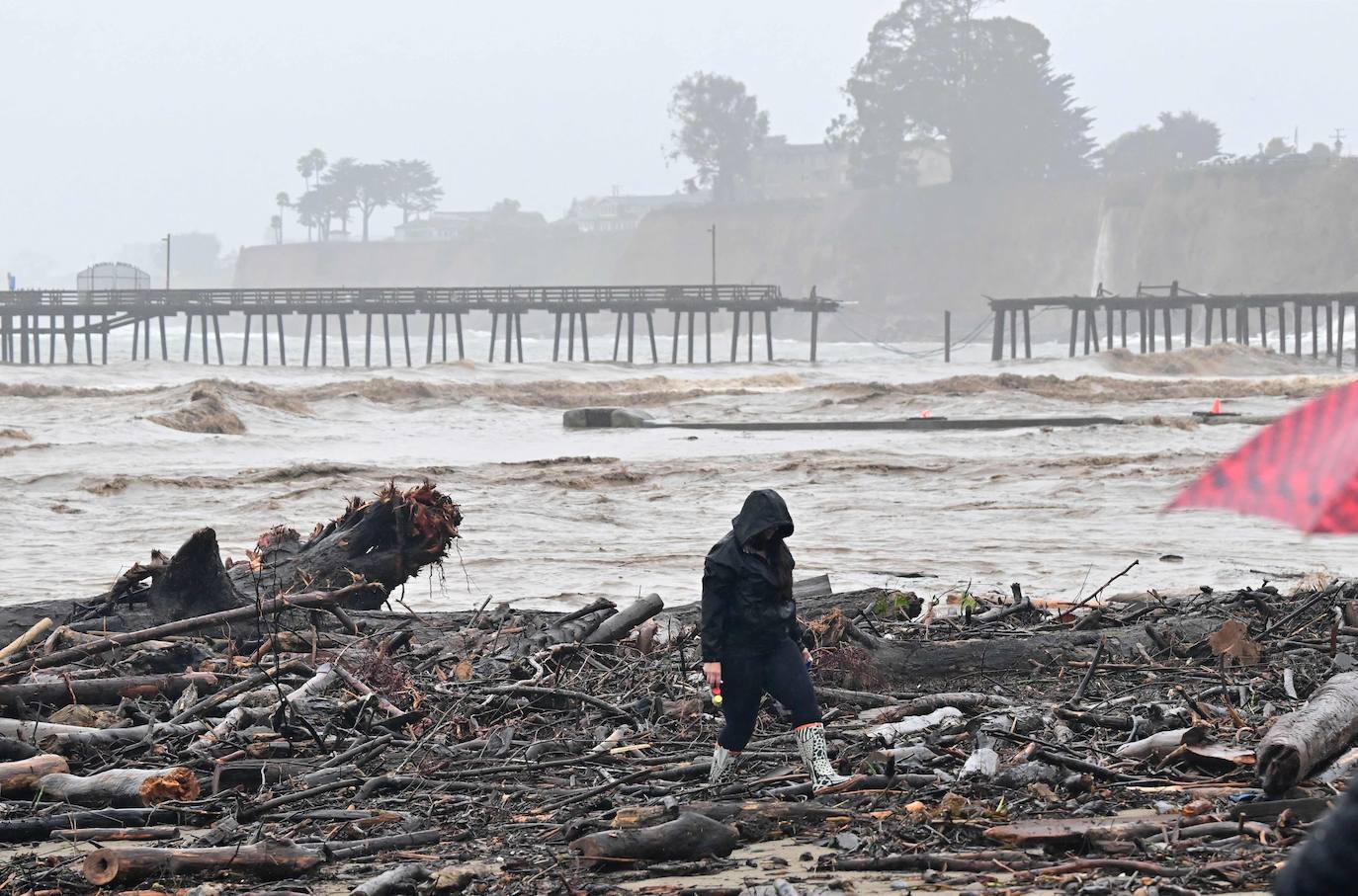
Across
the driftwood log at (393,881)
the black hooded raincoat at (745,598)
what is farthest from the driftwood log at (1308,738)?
the driftwood log at (393,881)

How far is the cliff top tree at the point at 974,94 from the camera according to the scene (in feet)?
417

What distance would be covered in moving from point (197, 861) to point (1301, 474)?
3.71 metres

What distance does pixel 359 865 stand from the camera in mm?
4691

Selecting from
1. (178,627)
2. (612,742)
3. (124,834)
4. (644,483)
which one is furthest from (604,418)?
(124,834)

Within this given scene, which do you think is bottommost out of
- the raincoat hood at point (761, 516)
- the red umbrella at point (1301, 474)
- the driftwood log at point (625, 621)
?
the driftwood log at point (625, 621)

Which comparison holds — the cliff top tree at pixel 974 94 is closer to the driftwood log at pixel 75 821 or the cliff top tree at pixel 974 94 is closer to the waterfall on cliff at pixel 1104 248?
the waterfall on cliff at pixel 1104 248

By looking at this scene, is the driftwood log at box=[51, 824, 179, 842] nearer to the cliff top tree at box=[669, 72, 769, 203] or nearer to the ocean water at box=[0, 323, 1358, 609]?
the ocean water at box=[0, 323, 1358, 609]

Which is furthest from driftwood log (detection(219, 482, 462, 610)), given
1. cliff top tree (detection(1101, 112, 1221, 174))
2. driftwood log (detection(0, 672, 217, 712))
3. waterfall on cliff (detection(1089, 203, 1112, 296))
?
cliff top tree (detection(1101, 112, 1221, 174))

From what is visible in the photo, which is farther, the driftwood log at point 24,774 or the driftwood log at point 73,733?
the driftwood log at point 73,733

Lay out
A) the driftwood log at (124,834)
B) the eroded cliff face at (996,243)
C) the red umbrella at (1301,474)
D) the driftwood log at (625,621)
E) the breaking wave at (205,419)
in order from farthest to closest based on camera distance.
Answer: the eroded cliff face at (996,243), the breaking wave at (205,419), the driftwood log at (625,621), the driftwood log at (124,834), the red umbrella at (1301,474)

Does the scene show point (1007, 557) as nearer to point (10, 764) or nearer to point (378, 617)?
point (378, 617)

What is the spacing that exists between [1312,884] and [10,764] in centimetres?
489

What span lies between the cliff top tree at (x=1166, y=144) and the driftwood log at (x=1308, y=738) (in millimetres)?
152510

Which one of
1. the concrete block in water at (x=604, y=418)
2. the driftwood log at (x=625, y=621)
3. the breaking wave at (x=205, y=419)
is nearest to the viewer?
the driftwood log at (x=625, y=621)
